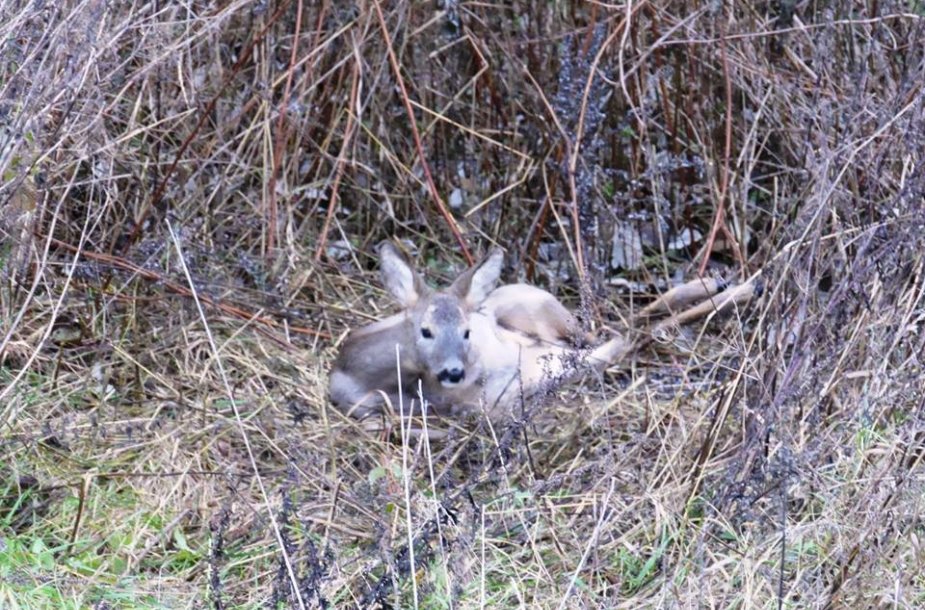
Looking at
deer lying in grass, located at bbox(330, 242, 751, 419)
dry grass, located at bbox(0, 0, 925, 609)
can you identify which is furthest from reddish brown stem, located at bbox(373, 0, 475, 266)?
deer lying in grass, located at bbox(330, 242, 751, 419)

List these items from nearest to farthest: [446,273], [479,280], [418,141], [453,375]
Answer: [453,375]
[479,280]
[418,141]
[446,273]

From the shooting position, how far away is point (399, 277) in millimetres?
5715

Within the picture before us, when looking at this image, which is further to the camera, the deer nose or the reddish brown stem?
the reddish brown stem

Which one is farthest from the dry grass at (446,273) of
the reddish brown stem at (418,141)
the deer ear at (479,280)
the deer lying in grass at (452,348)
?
the deer ear at (479,280)

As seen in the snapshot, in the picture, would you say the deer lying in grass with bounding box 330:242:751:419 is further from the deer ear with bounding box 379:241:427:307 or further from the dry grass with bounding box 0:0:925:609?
the dry grass with bounding box 0:0:925:609

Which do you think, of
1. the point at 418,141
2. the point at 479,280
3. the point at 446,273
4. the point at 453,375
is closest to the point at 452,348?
the point at 453,375

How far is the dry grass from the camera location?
13.8 ft

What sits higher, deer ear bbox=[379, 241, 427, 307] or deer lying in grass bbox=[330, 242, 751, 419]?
deer ear bbox=[379, 241, 427, 307]

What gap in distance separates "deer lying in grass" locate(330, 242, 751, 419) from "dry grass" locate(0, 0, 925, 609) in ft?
0.49

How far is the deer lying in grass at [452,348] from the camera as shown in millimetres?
5461

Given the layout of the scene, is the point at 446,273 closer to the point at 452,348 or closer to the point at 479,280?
the point at 479,280

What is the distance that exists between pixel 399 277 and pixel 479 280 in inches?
11.4

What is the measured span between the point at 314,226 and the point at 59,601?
2.89 meters

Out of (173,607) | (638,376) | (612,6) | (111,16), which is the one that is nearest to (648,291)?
(638,376)
